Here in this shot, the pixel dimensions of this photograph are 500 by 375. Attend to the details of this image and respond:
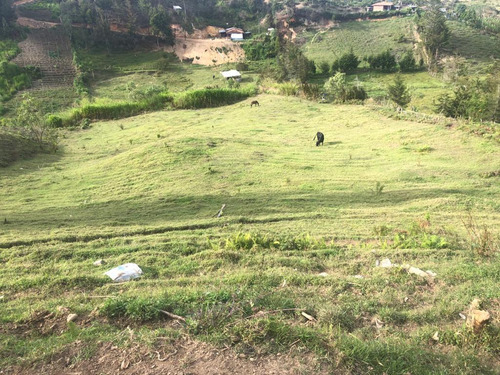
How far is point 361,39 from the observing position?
6656 centimetres

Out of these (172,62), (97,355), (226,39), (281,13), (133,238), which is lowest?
(133,238)

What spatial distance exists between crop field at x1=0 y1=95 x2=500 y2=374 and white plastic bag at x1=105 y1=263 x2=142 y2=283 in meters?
0.20

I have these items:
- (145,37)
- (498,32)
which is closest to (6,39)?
(145,37)

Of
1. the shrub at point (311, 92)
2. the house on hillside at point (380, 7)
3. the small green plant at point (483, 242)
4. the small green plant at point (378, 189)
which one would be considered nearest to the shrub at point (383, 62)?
the shrub at point (311, 92)

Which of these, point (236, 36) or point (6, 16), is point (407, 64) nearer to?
point (236, 36)

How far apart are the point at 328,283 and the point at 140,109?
66.1 feet

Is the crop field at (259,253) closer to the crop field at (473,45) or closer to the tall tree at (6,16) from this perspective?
the tall tree at (6,16)

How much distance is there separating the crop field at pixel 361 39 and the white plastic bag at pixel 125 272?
56.1 m

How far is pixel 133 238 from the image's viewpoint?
22.4 ft

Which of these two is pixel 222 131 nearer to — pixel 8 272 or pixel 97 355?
pixel 8 272

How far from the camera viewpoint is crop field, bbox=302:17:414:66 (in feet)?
198

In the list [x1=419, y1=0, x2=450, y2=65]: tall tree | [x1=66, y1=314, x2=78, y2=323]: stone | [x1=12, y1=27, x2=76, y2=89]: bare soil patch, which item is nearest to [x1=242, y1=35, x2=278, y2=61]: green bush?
[x1=419, y1=0, x2=450, y2=65]: tall tree

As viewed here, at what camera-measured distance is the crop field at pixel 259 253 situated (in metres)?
3.38

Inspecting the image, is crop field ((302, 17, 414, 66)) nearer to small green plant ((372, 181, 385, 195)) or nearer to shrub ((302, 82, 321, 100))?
shrub ((302, 82, 321, 100))
